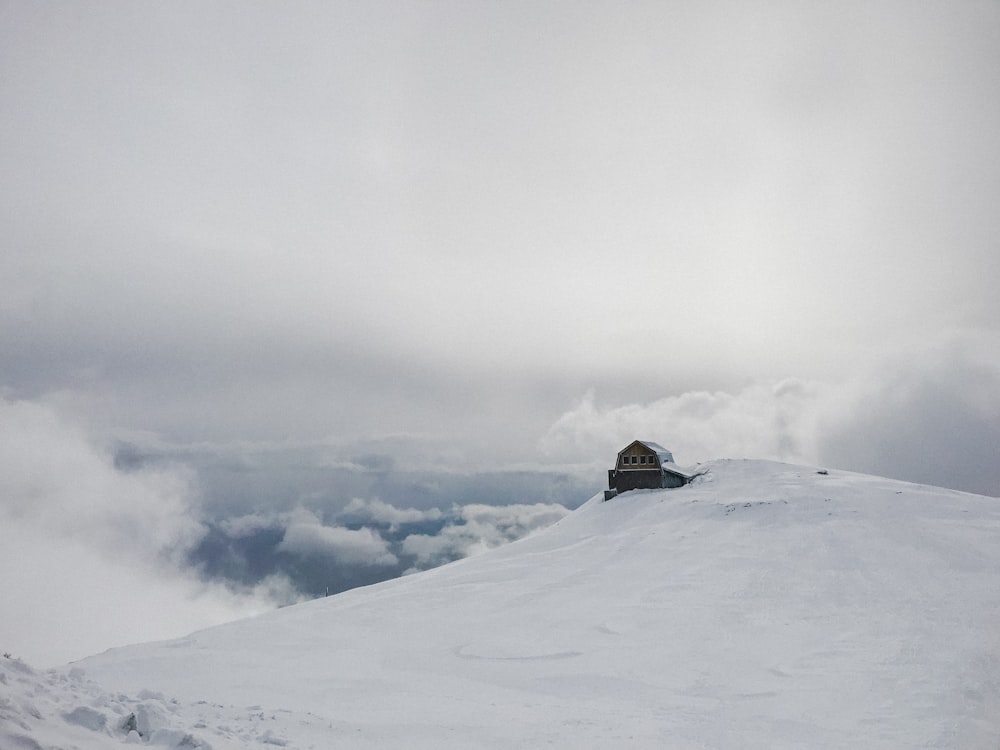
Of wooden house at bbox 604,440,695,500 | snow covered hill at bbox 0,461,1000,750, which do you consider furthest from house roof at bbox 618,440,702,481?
snow covered hill at bbox 0,461,1000,750

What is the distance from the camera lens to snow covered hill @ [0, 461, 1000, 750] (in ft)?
50.2

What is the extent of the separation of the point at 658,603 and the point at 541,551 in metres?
17.4

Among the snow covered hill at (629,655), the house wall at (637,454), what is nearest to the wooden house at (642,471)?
the house wall at (637,454)

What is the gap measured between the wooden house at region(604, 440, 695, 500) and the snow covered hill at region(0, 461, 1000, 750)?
49.3ft

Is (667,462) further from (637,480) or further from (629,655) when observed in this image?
(629,655)

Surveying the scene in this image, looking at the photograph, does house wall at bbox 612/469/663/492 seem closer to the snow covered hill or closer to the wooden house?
the wooden house

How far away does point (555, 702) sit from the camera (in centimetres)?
2006

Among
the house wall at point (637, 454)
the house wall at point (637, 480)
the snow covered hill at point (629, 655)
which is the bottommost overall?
the snow covered hill at point (629, 655)

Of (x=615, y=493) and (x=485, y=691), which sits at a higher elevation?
(x=615, y=493)

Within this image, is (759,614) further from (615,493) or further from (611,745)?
(615,493)

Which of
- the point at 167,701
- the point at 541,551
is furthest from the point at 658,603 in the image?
the point at 167,701

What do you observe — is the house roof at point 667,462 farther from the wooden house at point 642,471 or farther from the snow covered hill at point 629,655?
the snow covered hill at point 629,655

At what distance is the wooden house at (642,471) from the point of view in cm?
6219

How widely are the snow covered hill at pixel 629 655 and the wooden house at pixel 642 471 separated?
15031 millimetres
